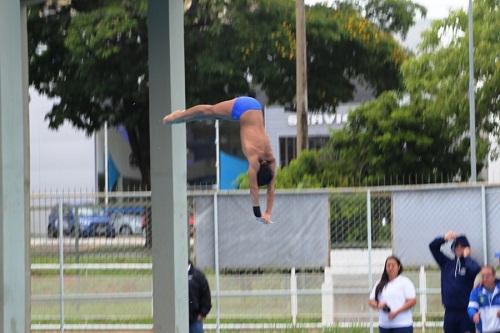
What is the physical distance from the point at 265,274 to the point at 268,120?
123ft

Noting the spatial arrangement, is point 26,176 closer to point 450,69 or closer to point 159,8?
point 159,8

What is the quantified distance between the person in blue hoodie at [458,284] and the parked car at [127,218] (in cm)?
393

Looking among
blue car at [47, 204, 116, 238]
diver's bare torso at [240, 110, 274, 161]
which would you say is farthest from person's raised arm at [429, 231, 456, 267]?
diver's bare torso at [240, 110, 274, 161]

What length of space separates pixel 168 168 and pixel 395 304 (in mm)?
3363

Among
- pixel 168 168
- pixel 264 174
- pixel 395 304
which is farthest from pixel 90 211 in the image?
pixel 264 174

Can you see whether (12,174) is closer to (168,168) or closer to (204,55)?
(168,168)

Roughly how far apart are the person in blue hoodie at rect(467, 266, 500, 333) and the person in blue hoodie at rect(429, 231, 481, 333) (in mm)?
301

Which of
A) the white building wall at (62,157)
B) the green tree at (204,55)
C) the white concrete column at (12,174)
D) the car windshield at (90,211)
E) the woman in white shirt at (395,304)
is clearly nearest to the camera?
the white concrete column at (12,174)

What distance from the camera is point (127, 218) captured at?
1300 centimetres

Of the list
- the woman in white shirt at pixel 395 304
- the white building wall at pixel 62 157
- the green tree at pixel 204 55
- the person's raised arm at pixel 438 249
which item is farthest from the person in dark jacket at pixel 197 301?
the white building wall at pixel 62 157

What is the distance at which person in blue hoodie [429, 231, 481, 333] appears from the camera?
11164 millimetres

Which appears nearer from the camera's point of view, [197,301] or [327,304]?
[197,301]

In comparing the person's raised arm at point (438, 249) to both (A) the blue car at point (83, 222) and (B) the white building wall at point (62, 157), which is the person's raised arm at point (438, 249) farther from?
(B) the white building wall at point (62, 157)

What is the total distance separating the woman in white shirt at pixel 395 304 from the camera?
1097 cm
